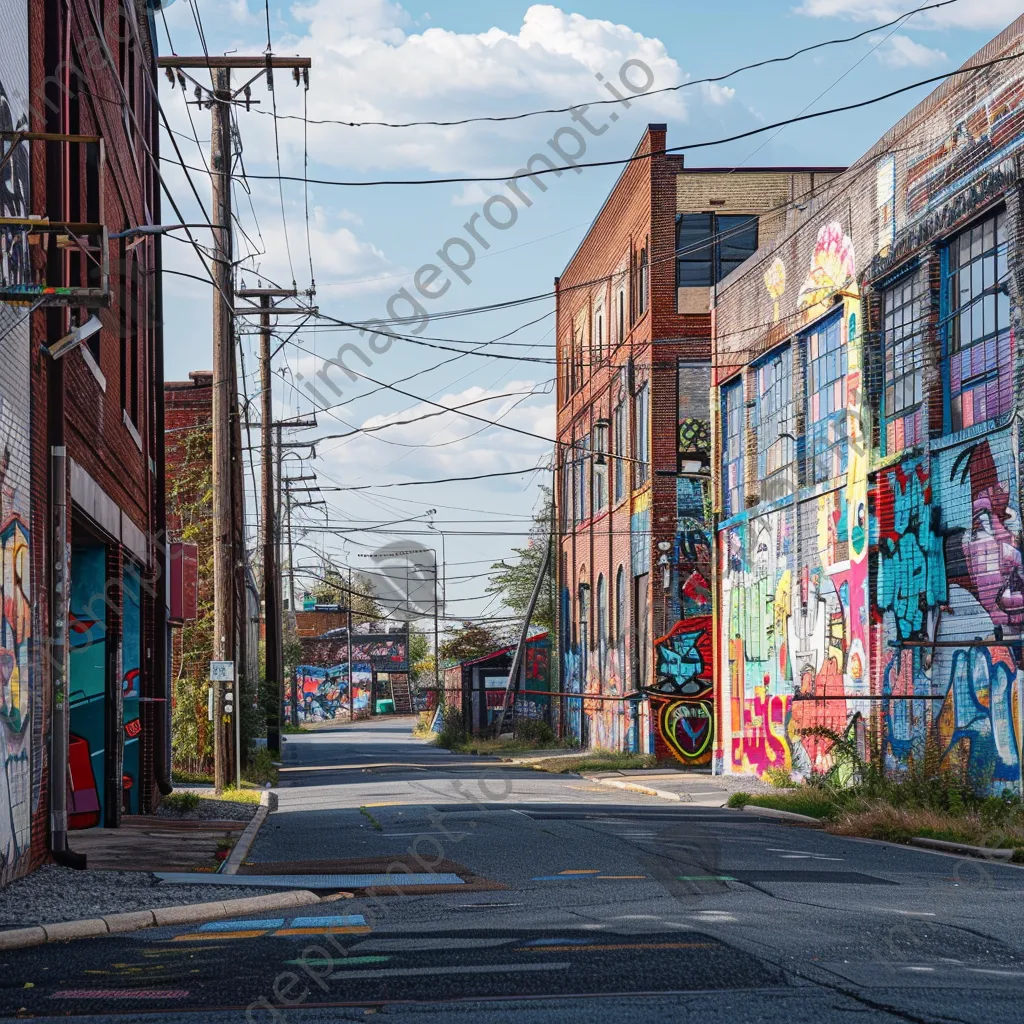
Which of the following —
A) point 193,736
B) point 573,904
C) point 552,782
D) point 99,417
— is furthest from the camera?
point 193,736

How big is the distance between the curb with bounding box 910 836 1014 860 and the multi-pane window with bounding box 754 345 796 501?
10217 millimetres

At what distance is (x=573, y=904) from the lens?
1066 centimetres

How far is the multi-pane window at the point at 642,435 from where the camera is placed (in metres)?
36.1

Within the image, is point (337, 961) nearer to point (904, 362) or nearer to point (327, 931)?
point (327, 931)

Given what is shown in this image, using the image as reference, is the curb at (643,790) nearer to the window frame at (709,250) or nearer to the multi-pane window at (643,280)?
the multi-pane window at (643,280)

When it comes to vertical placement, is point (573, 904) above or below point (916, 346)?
below

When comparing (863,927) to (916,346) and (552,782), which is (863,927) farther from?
(552,782)

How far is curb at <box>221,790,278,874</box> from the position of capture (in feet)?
45.6

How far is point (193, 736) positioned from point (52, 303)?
2208cm

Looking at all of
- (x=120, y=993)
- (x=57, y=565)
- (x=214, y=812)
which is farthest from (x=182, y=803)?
(x=120, y=993)

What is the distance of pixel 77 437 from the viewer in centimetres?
1513

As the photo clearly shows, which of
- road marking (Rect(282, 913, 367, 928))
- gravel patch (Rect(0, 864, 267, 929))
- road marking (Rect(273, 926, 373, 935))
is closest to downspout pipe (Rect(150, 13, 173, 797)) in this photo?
gravel patch (Rect(0, 864, 267, 929))

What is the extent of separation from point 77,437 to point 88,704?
13.9ft

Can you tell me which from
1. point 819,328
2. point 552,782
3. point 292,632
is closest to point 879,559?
point 819,328
